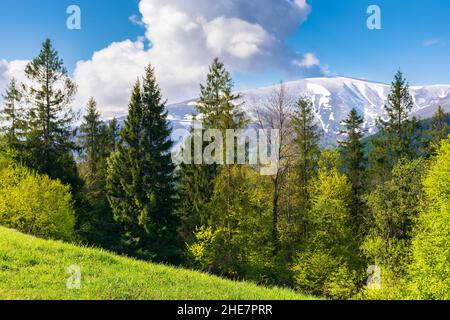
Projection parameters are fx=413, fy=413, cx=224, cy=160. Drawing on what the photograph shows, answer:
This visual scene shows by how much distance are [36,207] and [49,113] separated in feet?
36.9

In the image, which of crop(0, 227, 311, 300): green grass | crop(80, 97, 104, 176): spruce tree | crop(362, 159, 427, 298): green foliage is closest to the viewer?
crop(0, 227, 311, 300): green grass

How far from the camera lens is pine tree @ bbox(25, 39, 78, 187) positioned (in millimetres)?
41000

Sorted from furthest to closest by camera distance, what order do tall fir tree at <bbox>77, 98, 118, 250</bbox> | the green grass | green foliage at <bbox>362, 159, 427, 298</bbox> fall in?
tall fir tree at <bbox>77, 98, 118, 250</bbox>
green foliage at <bbox>362, 159, 427, 298</bbox>
the green grass

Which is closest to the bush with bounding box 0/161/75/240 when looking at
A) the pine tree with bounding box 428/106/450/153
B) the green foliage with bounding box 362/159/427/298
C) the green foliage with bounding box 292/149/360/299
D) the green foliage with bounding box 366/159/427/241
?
the green foliage with bounding box 292/149/360/299

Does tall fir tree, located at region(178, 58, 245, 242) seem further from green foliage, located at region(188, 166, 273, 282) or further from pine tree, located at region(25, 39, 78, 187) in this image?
pine tree, located at region(25, 39, 78, 187)

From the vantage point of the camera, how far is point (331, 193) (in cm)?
3766

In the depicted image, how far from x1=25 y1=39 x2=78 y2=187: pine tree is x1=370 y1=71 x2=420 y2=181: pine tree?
32153 mm

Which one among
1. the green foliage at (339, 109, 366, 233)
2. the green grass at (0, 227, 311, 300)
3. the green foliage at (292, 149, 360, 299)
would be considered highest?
the green foliage at (339, 109, 366, 233)

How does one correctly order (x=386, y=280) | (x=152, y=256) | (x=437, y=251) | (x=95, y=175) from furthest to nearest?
(x=95, y=175), (x=152, y=256), (x=386, y=280), (x=437, y=251)

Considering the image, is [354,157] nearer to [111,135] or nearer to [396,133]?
[396,133]
